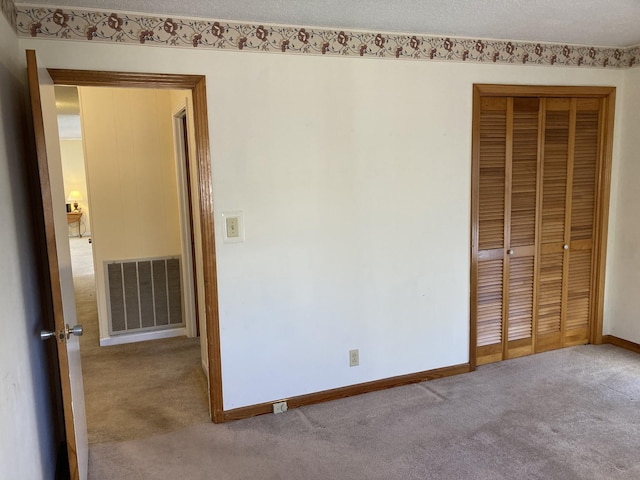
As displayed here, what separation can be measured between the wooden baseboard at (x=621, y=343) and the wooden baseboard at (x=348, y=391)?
1400mm

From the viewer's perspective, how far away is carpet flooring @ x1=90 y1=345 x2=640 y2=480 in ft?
7.71

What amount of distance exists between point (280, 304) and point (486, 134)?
1847 mm

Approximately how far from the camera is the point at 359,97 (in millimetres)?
2930

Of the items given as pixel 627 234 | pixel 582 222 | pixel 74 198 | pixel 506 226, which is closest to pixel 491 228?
pixel 506 226

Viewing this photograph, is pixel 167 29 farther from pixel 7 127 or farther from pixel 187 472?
pixel 187 472

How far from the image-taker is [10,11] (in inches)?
82.1

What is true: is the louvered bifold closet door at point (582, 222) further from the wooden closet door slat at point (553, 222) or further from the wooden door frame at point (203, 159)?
the wooden door frame at point (203, 159)

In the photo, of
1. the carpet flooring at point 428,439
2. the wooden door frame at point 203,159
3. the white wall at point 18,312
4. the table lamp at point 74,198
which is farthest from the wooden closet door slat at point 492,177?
the table lamp at point 74,198

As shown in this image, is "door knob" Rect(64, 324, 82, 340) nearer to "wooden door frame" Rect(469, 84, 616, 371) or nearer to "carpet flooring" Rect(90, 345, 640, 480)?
"carpet flooring" Rect(90, 345, 640, 480)

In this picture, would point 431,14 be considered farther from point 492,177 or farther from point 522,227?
point 522,227

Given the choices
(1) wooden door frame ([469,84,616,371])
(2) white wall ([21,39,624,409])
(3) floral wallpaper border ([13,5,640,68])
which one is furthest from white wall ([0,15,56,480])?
(1) wooden door frame ([469,84,616,371])

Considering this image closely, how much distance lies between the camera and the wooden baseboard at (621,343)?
3.77 meters

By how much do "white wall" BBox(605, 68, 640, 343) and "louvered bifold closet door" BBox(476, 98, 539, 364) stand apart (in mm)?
795

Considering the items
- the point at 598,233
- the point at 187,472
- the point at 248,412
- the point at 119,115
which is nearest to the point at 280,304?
the point at 248,412
